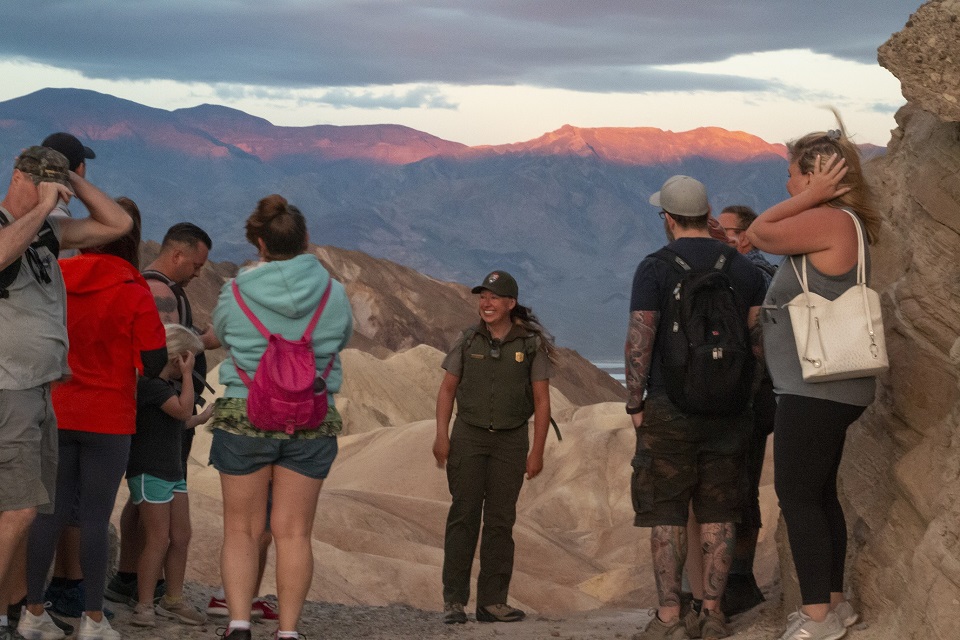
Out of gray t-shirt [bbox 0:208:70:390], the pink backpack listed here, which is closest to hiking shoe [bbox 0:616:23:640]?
gray t-shirt [bbox 0:208:70:390]

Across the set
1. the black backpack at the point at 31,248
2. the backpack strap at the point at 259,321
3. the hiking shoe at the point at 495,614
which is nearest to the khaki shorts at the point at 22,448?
the black backpack at the point at 31,248

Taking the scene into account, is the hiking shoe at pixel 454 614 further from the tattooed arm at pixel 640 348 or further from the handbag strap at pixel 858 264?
the handbag strap at pixel 858 264

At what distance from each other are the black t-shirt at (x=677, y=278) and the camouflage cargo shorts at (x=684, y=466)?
22 centimetres

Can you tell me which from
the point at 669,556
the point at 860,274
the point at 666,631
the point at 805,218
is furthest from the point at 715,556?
the point at 805,218

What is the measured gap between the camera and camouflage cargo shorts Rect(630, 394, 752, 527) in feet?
17.7

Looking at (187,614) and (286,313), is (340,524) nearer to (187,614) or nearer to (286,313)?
(187,614)

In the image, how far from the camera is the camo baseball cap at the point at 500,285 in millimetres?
6988

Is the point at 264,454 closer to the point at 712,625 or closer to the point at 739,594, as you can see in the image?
the point at 712,625

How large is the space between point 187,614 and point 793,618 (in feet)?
10.0

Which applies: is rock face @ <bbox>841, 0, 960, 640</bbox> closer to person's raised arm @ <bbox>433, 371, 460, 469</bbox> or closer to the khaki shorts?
person's raised arm @ <bbox>433, 371, 460, 469</bbox>

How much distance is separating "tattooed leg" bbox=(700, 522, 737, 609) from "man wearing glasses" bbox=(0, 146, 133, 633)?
2.89 meters

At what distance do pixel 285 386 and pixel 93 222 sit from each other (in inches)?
43.0

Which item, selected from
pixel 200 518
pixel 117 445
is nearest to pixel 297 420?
pixel 117 445

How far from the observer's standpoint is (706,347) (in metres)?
5.25
